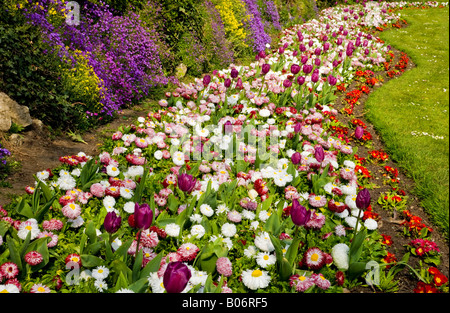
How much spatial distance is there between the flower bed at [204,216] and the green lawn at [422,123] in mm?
461

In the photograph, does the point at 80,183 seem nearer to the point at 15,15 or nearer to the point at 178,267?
the point at 178,267

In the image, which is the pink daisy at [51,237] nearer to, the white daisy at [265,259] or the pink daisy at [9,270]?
the pink daisy at [9,270]

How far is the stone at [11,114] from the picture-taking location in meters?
3.33

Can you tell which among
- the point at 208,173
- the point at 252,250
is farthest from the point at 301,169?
the point at 252,250

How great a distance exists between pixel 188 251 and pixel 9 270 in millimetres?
1108

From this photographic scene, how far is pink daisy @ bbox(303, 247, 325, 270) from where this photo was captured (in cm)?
230

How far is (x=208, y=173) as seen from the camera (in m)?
3.48

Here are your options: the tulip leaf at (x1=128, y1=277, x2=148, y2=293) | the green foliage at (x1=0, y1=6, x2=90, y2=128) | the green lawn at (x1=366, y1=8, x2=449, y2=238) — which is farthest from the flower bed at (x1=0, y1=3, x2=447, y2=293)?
the green foliage at (x1=0, y1=6, x2=90, y2=128)

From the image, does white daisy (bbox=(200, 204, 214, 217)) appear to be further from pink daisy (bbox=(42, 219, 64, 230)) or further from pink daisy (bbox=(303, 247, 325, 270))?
pink daisy (bbox=(42, 219, 64, 230))

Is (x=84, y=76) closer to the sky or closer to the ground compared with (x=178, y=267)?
closer to the sky

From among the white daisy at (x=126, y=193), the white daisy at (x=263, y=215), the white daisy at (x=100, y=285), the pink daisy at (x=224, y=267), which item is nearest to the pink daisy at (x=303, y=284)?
the pink daisy at (x=224, y=267)

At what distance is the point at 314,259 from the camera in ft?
7.62

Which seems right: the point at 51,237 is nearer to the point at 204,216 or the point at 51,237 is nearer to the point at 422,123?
the point at 204,216

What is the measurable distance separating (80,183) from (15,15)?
7.22 feet
